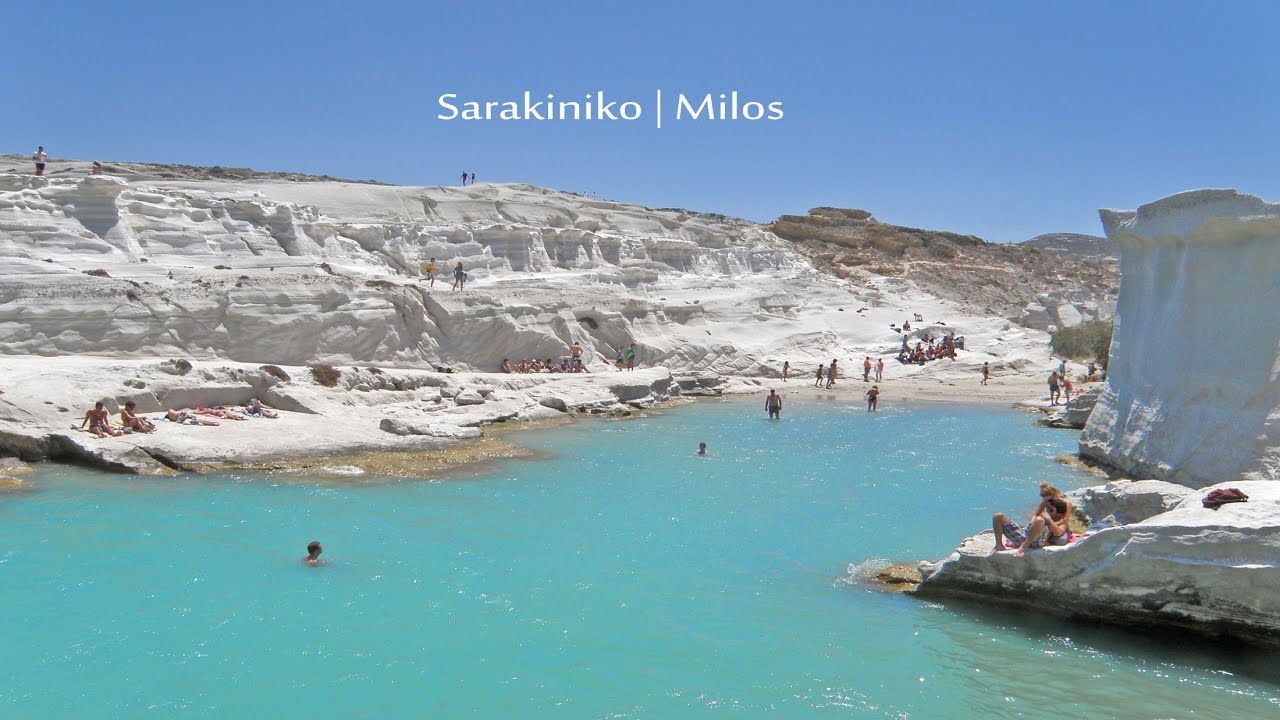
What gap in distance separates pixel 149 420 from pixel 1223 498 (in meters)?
14.4

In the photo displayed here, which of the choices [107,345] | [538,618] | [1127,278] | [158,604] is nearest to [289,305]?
[107,345]

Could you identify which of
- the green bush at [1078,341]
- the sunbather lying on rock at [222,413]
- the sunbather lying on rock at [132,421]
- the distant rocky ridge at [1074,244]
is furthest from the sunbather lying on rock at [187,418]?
the distant rocky ridge at [1074,244]

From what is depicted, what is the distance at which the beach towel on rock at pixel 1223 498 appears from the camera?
709 cm

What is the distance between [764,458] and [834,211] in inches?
1652

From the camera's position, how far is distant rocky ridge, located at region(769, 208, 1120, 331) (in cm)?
4372

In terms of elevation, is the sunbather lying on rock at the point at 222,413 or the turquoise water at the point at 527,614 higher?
the sunbather lying on rock at the point at 222,413

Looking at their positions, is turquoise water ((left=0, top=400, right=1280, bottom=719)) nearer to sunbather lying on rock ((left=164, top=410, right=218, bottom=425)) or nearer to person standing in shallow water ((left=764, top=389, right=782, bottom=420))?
sunbather lying on rock ((left=164, top=410, right=218, bottom=425))

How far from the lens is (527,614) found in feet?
26.6

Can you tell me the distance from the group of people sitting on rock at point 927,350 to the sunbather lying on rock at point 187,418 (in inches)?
988

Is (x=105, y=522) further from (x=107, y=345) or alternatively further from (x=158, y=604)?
(x=107, y=345)

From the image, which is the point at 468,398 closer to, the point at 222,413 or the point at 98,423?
the point at 222,413

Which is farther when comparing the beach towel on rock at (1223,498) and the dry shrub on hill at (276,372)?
the dry shrub on hill at (276,372)

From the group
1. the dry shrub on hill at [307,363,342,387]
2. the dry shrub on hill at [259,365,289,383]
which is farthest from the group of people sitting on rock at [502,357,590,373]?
the dry shrub on hill at [259,365,289,383]

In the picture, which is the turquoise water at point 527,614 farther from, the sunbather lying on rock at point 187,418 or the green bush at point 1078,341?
the green bush at point 1078,341
